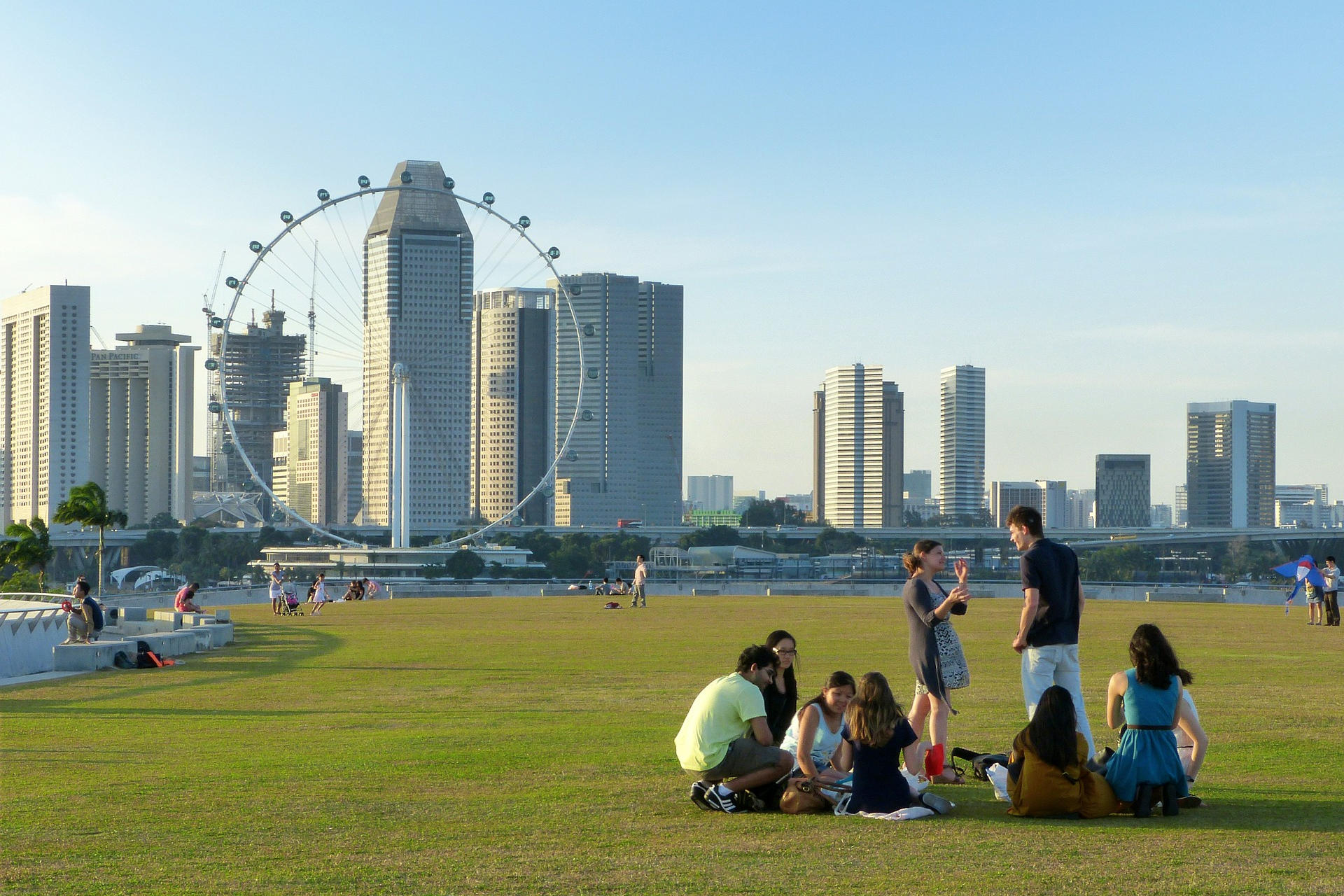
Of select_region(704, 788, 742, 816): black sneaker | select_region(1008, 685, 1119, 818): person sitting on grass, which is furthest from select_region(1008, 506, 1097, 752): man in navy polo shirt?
select_region(704, 788, 742, 816): black sneaker

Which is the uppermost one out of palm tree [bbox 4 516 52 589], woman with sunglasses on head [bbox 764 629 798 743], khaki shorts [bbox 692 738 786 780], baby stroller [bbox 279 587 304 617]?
woman with sunglasses on head [bbox 764 629 798 743]

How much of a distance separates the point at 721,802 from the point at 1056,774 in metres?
2.12

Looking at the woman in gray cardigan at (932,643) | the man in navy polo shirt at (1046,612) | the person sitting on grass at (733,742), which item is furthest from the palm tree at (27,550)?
the man in navy polo shirt at (1046,612)

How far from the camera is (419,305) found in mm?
117688

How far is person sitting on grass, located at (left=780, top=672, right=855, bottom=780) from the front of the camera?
33.3 ft

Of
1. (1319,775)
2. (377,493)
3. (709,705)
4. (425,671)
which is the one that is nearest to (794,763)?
(709,705)

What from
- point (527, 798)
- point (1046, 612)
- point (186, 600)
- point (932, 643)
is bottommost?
point (186, 600)

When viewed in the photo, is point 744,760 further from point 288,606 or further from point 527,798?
point 288,606

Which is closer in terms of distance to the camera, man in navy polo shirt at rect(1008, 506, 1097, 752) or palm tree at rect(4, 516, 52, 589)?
man in navy polo shirt at rect(1008, 506, 1097, 752)

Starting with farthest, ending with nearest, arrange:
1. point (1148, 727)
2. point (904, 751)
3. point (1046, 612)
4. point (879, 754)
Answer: point (1046, 612) → point (904, 751) → point (1148, 727) → point (879, 754)

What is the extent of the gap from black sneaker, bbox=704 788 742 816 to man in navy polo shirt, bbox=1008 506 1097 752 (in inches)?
92.5

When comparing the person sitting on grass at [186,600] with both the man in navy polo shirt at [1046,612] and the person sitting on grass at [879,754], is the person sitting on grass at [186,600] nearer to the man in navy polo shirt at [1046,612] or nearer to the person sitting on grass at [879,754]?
the man in navy polo shirt at [1046,612]

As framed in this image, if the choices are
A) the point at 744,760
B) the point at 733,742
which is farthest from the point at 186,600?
the point at 744,760

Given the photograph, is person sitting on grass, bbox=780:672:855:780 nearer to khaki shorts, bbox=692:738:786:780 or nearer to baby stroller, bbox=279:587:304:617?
khaki shorts, bbox=692:738:786:780
